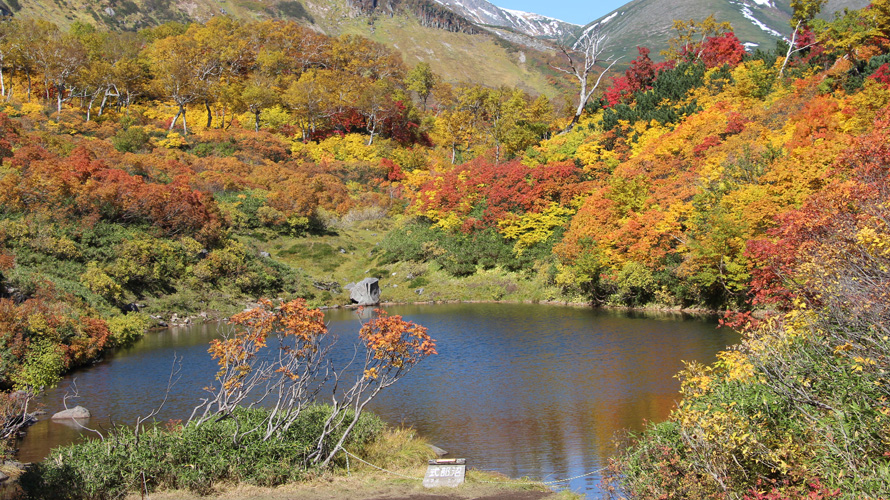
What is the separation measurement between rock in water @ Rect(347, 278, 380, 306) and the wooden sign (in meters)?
30.1

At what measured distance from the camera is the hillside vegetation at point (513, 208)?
8.78 m

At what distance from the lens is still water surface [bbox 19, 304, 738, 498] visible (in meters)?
15.1

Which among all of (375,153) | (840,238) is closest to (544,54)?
(375,153)

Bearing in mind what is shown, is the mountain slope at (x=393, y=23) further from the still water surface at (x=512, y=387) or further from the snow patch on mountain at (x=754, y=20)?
the still water surface at (x=512, y=387)

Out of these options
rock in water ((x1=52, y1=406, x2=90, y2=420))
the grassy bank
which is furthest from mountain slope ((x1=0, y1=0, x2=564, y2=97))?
the grassy bank

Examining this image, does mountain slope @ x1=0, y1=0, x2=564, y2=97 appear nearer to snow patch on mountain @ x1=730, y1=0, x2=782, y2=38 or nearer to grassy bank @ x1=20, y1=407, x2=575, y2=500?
snow patch on mountain @ x1=730, y1=0, x2=782, y2=38

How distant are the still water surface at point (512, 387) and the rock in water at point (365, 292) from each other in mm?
10536

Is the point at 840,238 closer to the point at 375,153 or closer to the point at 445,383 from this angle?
the point at 445,383

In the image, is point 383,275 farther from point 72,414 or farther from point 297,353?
point 297,353

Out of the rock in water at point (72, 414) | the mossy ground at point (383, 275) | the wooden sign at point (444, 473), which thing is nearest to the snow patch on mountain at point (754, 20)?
the mossy ground at point (383, 275)

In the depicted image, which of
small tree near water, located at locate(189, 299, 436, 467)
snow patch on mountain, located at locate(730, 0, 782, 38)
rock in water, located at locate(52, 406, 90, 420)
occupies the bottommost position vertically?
rock in water, located at locate(52, 406, 90, 420)

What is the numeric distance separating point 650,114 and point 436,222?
17.6m

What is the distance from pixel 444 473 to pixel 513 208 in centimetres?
3426

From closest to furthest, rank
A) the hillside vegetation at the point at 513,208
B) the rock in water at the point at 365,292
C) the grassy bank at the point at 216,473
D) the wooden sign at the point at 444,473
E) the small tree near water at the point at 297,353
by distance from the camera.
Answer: the hillside vegetation at the point at 513,208 → the grassy bank at the point at 216,473 → the wooden sign at the point at 444,473 → the small tree near water at the point at 297,353 → the rock in water at the point at 365,292
